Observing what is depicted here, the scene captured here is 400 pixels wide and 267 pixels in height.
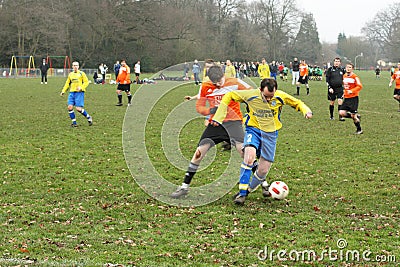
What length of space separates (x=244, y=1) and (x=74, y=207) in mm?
80447

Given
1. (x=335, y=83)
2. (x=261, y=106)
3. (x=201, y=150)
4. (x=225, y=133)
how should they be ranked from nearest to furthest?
(x=261, y=106), (x=201, y=150), (x=225, y=133), (x=335, y=83)

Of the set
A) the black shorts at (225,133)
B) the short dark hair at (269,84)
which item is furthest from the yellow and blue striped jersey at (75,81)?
the short dark hair at (269,84)

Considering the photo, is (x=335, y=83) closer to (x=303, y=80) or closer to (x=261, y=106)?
(x=261, y=106)

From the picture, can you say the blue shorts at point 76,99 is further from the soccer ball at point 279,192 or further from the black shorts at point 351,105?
the soccer ball at point 279,192

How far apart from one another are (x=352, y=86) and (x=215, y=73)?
7.74 meters

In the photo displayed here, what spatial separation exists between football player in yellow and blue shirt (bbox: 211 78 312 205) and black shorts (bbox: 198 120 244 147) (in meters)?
0.53

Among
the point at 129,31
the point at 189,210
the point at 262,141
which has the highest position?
the point at 129,31

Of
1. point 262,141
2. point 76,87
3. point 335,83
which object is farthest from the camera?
point 335,83

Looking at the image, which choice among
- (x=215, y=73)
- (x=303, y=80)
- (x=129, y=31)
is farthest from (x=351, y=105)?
(x=129, y=31)

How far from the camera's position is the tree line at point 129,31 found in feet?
193

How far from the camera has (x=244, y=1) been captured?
3329 inches

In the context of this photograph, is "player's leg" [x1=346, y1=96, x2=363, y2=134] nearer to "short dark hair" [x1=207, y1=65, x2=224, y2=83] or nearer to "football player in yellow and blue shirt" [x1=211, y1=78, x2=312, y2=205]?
"short dark hair" [x1=207, y1=65, x2=224, y2=83]

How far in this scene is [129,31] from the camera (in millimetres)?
67250

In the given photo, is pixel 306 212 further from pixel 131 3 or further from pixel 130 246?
pixel 131 3
